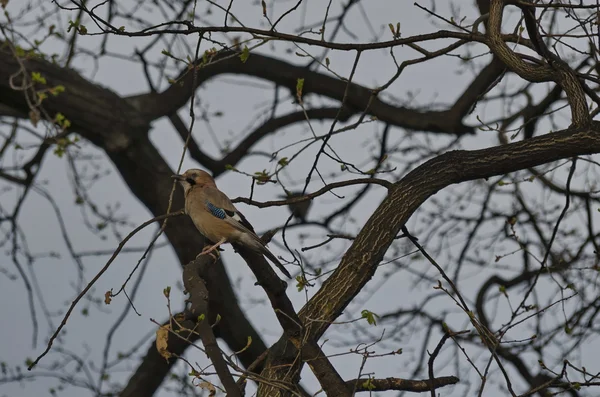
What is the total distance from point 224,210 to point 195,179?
710mm

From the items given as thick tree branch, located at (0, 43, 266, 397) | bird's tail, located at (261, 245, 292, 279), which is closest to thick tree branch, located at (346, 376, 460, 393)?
bird's tail, located at (261, 245, 292, 279)

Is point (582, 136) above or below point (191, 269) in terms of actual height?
above

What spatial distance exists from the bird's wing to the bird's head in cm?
28

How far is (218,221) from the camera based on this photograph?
4.97 meters

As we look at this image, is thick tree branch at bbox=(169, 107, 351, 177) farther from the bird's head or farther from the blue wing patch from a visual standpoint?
the blue wing patch

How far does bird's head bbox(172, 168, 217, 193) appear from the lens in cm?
562

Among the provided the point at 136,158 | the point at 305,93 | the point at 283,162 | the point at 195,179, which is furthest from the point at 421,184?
the point at 305,93

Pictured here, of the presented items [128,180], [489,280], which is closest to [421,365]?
[489,280]

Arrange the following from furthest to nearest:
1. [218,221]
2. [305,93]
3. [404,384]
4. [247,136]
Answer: [247,136]
[305,93]
[218,221]
[404,384]

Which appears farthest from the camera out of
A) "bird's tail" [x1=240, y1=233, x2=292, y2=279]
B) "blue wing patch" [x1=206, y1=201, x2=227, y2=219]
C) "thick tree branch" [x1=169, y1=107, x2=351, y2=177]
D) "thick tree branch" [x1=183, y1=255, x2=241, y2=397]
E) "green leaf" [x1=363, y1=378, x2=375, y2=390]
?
"thick tree branch" [x1=169, y1=107, x2=351, y2=177]

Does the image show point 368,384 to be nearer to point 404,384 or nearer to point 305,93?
point 404,384

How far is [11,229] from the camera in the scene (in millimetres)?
7961

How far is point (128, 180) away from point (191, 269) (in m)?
4.42

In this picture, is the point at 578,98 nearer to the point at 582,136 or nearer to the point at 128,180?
the point at 582,136
